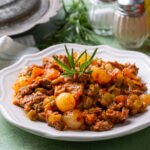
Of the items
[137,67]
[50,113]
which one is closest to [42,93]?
[50,113]

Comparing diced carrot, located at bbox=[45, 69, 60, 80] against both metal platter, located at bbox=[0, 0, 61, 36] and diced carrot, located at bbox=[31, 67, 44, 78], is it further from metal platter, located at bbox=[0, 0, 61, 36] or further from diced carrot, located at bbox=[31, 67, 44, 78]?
metal platter, located at bbox=[0, 0, 61, 36]

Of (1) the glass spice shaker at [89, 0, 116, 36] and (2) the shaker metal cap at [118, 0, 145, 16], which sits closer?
(2) the shaker metal cap at [118, 0, 145, 16]

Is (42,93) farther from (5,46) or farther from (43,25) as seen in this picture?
(43,25)

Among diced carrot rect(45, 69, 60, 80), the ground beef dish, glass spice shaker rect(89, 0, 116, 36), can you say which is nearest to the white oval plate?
the ground beef dish

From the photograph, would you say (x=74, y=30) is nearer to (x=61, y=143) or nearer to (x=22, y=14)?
(x=22, y=14)

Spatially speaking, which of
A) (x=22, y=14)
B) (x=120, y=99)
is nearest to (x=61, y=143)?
(x=120, y=99)

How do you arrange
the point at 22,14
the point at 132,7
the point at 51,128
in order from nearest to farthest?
the point at 51,128 < the point at 132,7 < the point at 22,14

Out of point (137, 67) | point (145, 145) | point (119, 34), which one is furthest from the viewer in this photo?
point (119, 34)
